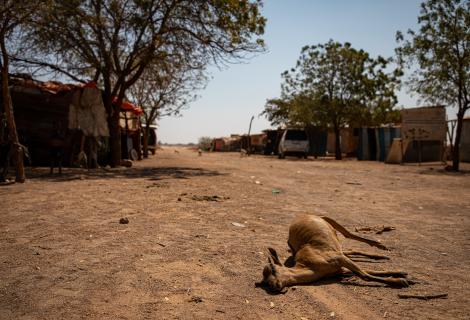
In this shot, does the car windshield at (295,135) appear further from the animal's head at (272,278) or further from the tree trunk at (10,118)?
the animal's head at (272,278)

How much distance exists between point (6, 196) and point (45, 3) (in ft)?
16.5

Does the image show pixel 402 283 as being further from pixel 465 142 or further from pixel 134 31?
pixel 465 142

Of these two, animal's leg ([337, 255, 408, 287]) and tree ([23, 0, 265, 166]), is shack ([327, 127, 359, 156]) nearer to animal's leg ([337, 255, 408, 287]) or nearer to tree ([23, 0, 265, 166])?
tree ([23, 0, 265, 166])

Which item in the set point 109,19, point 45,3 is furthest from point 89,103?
point 45,3

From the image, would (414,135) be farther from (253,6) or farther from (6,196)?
(6,196)

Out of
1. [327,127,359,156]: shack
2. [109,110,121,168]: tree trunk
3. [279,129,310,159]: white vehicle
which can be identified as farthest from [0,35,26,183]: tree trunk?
[327,127,359,156]: shack

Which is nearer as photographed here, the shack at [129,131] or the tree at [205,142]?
the shack at [129,131]

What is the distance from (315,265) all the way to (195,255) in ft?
4.20

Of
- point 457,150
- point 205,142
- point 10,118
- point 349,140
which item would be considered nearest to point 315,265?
point 10,118

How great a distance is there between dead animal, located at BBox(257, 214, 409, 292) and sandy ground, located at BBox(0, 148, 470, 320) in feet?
0.27

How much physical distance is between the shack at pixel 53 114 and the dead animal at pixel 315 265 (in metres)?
11.0

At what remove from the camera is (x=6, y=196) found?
7156 mm

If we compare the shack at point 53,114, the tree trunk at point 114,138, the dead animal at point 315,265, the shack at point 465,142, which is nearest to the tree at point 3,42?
the shack at point 53,114

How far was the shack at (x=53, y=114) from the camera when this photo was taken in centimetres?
1304
